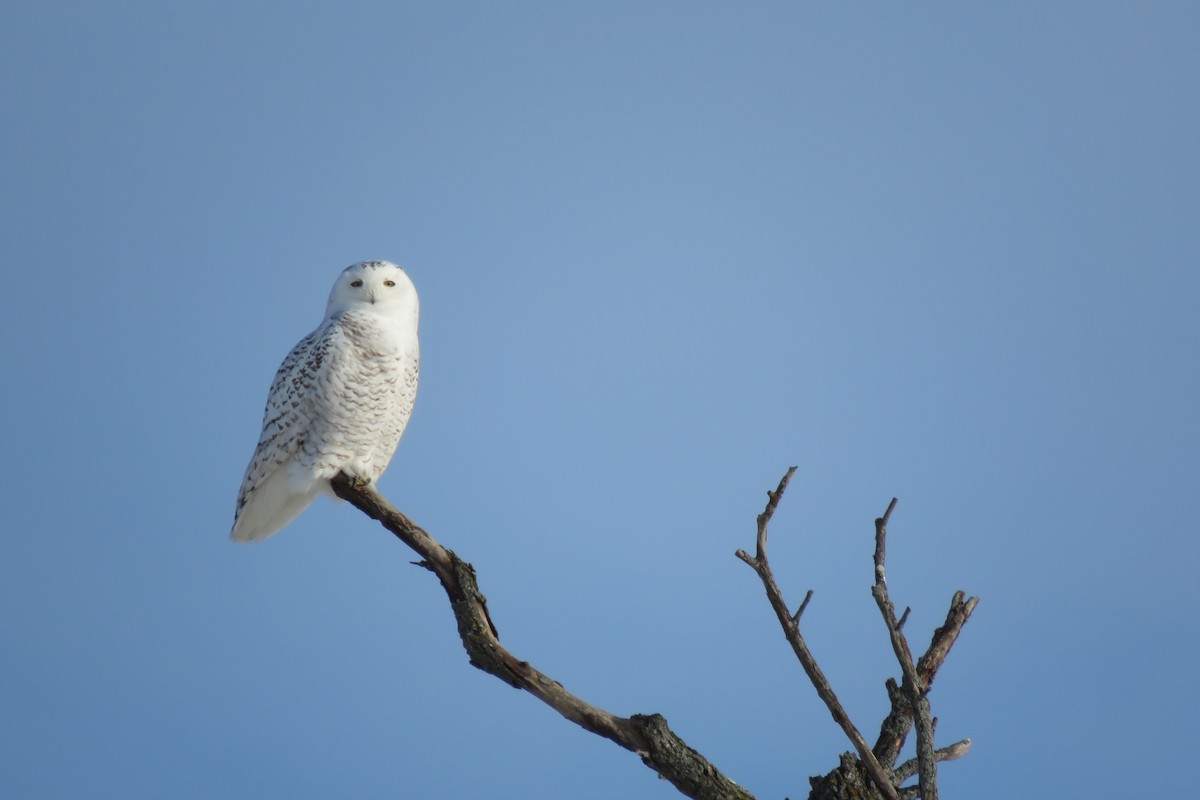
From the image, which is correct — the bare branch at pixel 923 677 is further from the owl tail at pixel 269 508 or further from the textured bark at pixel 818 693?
the owl tail at pixel 269 508

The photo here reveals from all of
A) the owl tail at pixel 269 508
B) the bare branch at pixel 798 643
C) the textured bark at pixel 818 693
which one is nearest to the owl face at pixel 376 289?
the owl tail at pixel 269 508

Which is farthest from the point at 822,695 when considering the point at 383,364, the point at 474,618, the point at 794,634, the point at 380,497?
the point at 383,364

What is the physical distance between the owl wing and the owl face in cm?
19

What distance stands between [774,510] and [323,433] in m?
2.43

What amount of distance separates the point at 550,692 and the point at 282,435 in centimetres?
207

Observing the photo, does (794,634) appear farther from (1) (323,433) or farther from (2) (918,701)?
(1) (323,433)

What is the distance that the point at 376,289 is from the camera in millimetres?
5234

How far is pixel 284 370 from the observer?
5285 mm

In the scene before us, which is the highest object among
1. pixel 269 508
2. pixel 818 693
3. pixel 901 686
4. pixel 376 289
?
pixel 376 289

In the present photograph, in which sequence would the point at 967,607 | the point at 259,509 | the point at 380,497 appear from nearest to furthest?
the point at 967,607
the point at 380,497
the point at 259,509

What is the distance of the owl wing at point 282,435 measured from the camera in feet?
16.8

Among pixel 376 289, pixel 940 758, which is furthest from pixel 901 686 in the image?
pixel 376 289

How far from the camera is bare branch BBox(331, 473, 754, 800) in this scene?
3547 millimetres

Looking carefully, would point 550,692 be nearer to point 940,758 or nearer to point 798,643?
point 798,643
